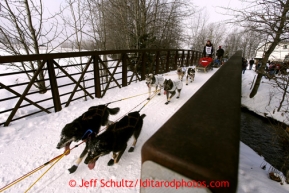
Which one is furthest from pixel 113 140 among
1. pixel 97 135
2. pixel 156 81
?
pixel 156 81

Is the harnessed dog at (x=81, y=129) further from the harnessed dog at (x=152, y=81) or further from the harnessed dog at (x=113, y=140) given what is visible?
the harnessed dog at (x=152, y=81)

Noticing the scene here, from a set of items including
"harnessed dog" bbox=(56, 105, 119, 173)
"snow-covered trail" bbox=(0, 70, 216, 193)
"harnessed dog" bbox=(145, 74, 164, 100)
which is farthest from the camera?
"harnessed dog" bbox=(145, 74, 164, 100)

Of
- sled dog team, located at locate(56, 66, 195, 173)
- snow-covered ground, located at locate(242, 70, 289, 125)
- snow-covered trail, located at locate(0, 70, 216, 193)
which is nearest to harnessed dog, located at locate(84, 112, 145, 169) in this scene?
sled dog team, located at locate(56, 66, 195, 173)

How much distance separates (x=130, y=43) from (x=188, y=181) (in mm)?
12882

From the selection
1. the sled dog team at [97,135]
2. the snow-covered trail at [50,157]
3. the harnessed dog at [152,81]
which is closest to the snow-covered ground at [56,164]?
the snow-covered trail at [50,157]

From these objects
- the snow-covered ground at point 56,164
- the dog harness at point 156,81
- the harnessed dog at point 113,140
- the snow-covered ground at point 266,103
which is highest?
the dog harness at point 156,81

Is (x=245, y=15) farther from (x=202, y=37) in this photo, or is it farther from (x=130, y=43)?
(x=202, y=37)

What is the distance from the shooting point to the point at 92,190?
7.63 feet

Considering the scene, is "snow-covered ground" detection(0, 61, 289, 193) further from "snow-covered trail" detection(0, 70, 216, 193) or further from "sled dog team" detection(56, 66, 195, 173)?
→ "sled dog team" detection(56, 66, 195, 173)

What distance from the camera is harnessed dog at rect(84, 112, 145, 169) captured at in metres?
2.23

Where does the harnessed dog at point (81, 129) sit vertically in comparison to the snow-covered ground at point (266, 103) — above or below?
above

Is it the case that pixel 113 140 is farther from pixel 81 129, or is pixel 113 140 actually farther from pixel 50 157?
pixel 50 157

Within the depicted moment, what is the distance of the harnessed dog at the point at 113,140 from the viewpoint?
2229mm

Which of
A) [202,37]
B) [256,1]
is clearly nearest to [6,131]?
[256,1]
